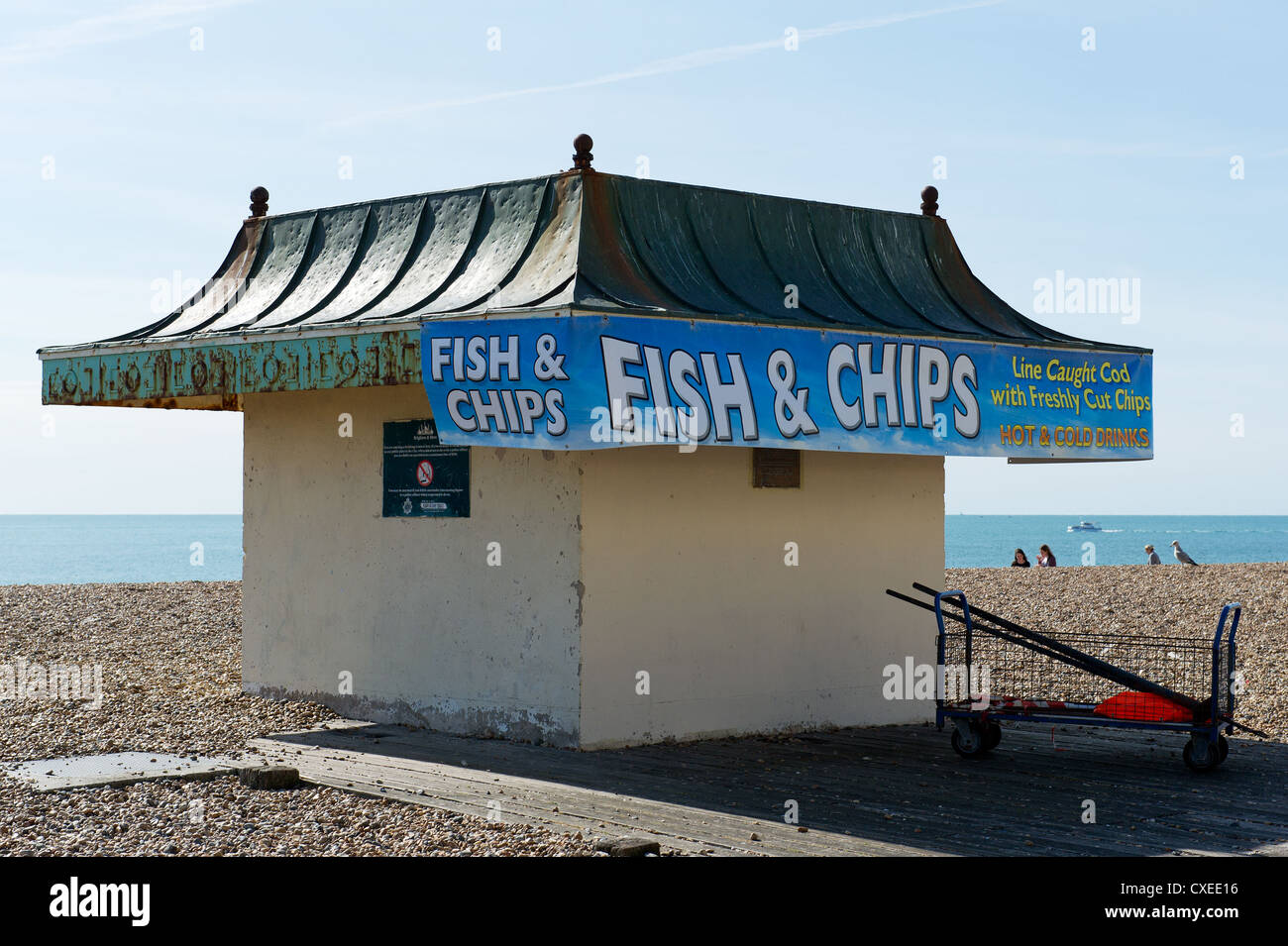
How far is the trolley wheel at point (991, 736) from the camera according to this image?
37.9 ft

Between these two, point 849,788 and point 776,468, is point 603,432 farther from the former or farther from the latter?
point 776,468

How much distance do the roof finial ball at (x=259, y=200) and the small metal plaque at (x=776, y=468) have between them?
17.9 feet

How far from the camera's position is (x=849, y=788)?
10.1 meters

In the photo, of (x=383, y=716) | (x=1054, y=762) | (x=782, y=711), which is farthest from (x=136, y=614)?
(x=1054, y=762)

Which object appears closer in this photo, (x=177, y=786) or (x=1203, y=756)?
(x=177, y=786)

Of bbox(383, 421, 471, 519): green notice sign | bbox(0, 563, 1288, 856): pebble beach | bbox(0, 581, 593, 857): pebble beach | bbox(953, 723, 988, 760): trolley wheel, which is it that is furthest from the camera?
bbox(383, 421, 471, 519): green notice sign

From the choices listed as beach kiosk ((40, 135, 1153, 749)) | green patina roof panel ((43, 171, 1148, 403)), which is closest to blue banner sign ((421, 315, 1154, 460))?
beach kiosk ((40, 135, 1153, 749))

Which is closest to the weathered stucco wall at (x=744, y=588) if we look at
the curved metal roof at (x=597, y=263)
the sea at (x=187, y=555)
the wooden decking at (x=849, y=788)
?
the wooden decking at (x=849, y=788)

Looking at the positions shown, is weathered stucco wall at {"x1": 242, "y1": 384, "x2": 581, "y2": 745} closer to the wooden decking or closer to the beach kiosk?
the beach kiosk

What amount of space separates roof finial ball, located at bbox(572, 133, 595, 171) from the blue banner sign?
6.24 feet

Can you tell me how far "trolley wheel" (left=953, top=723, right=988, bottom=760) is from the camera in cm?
1150

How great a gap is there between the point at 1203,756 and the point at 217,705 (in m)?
8.35

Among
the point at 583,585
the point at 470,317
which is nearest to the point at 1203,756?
the point at 583,585
